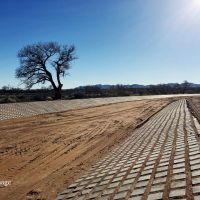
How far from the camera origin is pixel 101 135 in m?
16.8

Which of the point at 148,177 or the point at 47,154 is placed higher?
the point at 148,177

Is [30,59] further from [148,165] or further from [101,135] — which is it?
[148,165]

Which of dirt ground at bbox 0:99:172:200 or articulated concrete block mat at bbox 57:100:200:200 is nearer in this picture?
articulated concrete block mat at bbox 57:100:200:200

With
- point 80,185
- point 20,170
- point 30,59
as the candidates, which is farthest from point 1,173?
point 30,59

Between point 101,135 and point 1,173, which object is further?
point 101,135

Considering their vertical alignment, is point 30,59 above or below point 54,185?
above

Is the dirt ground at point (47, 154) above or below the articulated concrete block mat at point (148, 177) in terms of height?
below

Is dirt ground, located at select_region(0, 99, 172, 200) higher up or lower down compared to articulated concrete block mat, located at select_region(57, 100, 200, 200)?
lower down

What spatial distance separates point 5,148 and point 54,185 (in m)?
5.43

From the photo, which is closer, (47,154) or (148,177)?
(148,177)

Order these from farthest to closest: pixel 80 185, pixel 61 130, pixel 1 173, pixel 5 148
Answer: pixel 61 130
pixel 5 148
pixel 1 173
pixel 80 185

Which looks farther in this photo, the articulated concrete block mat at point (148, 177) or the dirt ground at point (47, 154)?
the dirt ground at point (47, 154)

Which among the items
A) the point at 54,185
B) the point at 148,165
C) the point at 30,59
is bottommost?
the point at 54,185

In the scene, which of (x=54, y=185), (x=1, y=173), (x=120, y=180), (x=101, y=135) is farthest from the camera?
(x=101, y=135)
